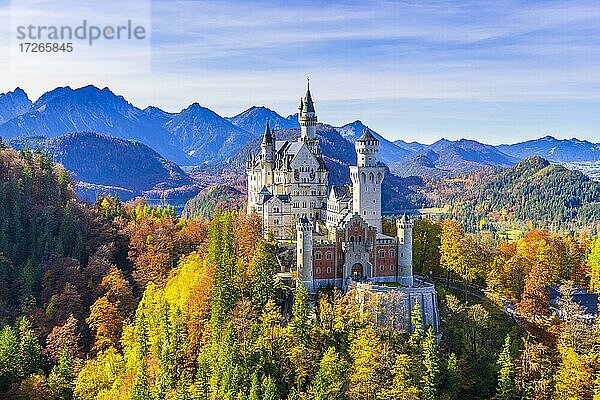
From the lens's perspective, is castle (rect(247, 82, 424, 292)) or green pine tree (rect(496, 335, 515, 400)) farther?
castle (rect(247, 82, 424, 292))

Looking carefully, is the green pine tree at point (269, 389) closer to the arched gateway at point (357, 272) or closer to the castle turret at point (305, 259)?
the castle turret at point (305, 259)

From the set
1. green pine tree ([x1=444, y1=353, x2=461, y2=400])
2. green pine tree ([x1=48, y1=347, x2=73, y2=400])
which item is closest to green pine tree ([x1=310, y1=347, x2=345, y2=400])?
green pine tree ([x1=444, y1=353, x2=461, y2=400])

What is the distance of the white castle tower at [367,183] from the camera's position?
248 feet

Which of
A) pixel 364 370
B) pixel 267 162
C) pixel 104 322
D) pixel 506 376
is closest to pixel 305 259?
pixel 364 370

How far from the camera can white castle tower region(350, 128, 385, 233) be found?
7569cm

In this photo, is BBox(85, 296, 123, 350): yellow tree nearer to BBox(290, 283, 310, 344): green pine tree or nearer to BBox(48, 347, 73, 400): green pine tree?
BBox(48, 347, 73, 400): green pine tree

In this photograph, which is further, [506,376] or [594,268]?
[594,268]

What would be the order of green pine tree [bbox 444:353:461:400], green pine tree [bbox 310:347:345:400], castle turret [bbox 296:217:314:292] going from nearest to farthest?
green pine tree [bbox 310:347:345:400] → green pine tree [bbox 444:353:461:400] → castle turret [bbox 296:217:314:292]

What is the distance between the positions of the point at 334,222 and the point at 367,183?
22.9 ft

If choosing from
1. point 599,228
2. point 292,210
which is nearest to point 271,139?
point 292,210

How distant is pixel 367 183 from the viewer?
2987 inches

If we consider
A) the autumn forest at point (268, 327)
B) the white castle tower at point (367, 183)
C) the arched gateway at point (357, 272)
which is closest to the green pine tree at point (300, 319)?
the autumn forest at point (268, 327)

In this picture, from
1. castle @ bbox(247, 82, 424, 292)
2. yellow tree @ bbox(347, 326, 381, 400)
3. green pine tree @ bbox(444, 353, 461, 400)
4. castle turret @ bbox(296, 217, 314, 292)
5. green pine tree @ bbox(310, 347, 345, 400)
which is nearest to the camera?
green pine tree @ bbox(310, 347, 345, 400)

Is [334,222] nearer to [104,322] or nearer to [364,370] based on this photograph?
[364,370]
